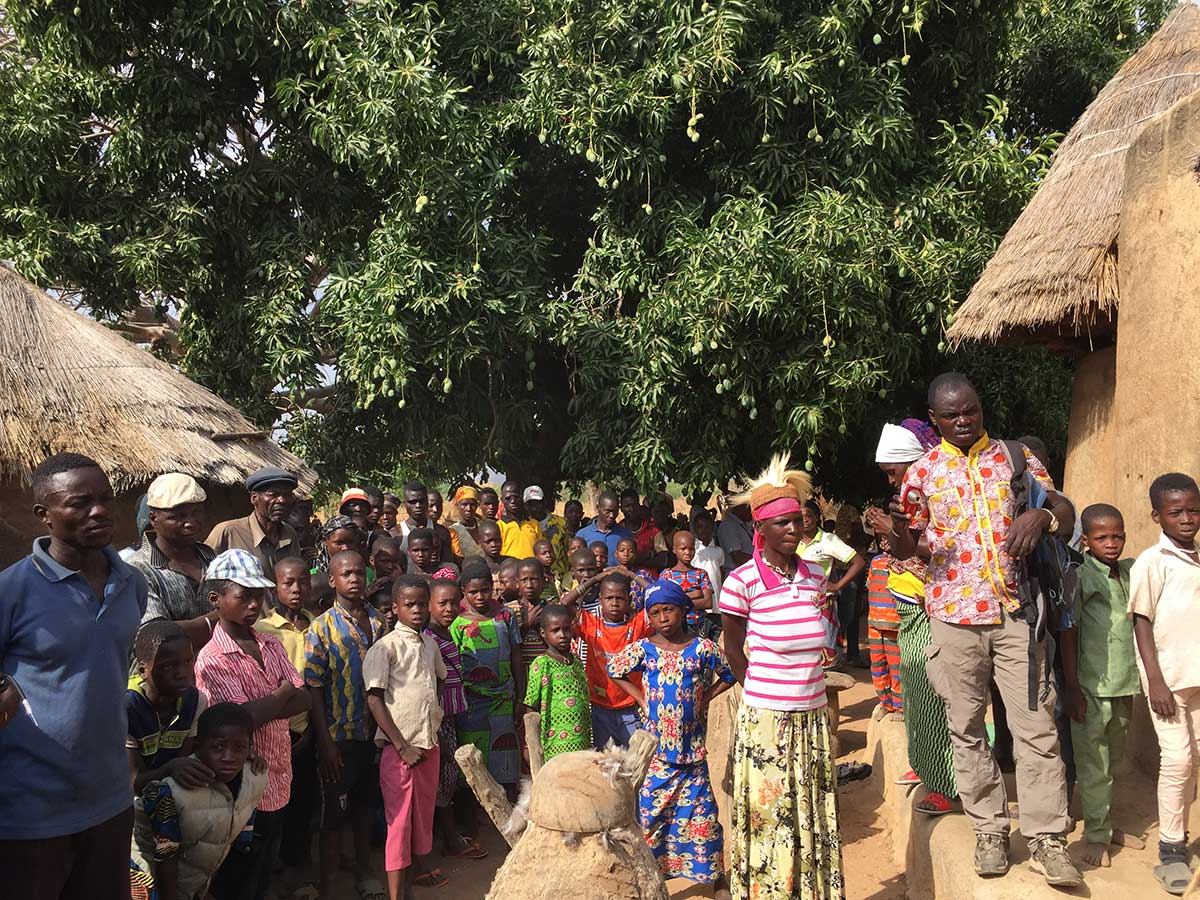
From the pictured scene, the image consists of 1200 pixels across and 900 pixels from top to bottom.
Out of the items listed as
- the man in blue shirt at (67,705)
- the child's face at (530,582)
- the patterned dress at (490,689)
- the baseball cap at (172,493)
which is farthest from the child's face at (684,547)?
the man in blue shirt at (67,705)

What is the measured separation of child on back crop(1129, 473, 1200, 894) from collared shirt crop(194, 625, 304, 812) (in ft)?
11.3

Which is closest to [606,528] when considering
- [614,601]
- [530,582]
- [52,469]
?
[530,582]

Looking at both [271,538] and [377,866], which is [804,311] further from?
[377,866]

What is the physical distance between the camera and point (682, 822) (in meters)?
4.96

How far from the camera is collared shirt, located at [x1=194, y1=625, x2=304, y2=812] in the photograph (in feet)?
13.3

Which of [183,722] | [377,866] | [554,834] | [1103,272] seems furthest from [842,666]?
[554,834]

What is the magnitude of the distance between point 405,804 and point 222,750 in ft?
4.34

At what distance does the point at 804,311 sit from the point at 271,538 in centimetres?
461

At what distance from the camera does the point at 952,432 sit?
13.1 feet

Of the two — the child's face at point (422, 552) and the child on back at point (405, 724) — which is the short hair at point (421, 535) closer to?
the child's face at point (422, 552)

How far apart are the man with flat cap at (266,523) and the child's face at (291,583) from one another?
0.52 m

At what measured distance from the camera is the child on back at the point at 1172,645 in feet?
13.2

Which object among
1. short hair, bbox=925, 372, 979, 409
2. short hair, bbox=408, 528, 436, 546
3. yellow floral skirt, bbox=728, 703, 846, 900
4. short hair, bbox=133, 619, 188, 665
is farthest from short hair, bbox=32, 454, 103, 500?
short hair, bbox=408, 528, 436, 546

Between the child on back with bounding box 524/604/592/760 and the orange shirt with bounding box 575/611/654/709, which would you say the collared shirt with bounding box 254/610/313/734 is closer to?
the child on back with bounding box 524/604/592/760
